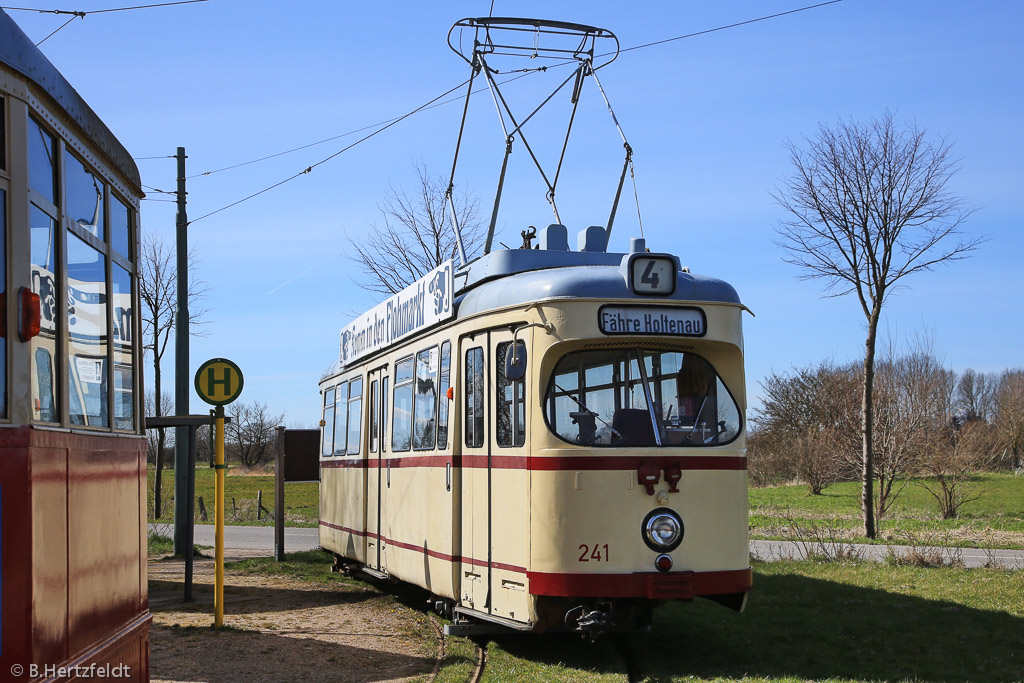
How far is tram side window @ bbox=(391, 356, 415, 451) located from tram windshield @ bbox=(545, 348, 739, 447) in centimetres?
318

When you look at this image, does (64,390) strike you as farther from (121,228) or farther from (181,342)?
(181,342)

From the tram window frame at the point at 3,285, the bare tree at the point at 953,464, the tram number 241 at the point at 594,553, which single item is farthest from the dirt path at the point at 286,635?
the bare tree at the point at 953,464

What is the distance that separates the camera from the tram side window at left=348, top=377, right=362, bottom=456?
46.1 feet

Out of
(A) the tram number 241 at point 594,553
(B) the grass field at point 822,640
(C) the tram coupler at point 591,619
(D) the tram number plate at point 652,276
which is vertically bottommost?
(B) the grass field at point 822,640

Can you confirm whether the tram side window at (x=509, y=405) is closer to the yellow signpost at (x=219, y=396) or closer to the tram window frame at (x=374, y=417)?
the yellow signpost at (x=219, y=396)

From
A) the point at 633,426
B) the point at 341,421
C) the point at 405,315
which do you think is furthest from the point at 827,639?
the point at 341,421

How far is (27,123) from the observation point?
4637mm

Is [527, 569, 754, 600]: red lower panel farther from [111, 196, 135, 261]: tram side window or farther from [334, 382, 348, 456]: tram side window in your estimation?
[334, 382, 348, 456]: tram side window

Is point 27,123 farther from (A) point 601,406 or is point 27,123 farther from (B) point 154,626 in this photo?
(B) point 154,626

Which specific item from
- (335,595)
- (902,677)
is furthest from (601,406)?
(335,595)

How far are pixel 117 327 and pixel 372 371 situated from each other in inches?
283

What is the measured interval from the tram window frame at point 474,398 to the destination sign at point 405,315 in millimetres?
679

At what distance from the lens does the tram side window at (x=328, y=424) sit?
16219 millimetres

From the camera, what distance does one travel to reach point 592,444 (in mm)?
8328
